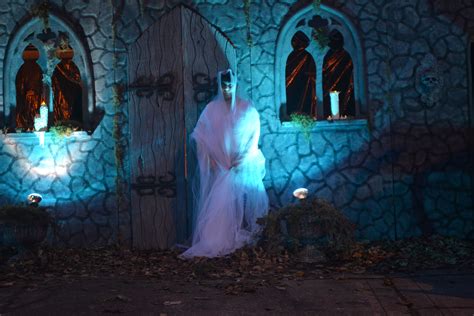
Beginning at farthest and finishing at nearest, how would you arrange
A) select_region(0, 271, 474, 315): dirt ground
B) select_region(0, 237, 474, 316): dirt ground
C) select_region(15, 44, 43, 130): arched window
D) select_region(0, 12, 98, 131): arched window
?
select_region(15, 44, 43, 130): arched window < select_region(0, 12, 98, 131): arched window < select_region(0, 237, 474, 316): dirt ground < select_region(0, 271, 474, 315): dirt ground

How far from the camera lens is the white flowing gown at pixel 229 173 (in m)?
8.15

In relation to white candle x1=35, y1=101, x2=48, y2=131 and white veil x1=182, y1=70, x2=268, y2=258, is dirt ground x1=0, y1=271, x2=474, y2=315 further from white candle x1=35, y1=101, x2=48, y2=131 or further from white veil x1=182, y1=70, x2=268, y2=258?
white candle x1=35, y1=101, x2=48, y2=131

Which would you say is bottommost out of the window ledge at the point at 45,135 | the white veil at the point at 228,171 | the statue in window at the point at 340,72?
the white veil at the point at 228,171

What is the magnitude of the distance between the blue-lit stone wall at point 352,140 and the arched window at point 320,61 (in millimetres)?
104

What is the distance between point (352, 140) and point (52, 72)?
205 inches

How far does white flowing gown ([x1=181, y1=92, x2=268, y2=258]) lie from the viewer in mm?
8148

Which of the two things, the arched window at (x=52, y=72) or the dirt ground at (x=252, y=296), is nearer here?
the dirt ground at (x=252, y=296)

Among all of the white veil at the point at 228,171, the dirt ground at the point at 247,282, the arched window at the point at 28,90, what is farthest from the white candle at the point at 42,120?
the white veil at the point at 228,171

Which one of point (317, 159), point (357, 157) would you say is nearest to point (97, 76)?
point (317, 159)

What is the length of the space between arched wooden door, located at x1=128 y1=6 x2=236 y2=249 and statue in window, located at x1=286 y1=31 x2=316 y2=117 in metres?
1.06

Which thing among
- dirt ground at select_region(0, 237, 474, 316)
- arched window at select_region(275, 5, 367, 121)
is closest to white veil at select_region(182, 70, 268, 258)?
dirt ground at select_region(0, 237, 474, 316)

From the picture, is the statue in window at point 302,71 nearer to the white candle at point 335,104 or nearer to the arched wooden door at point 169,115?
the white candle at point 335,104

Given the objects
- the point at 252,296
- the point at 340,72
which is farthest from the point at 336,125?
the point at 252,296

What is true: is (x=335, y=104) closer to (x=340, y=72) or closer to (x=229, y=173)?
(x=340, y=72)
